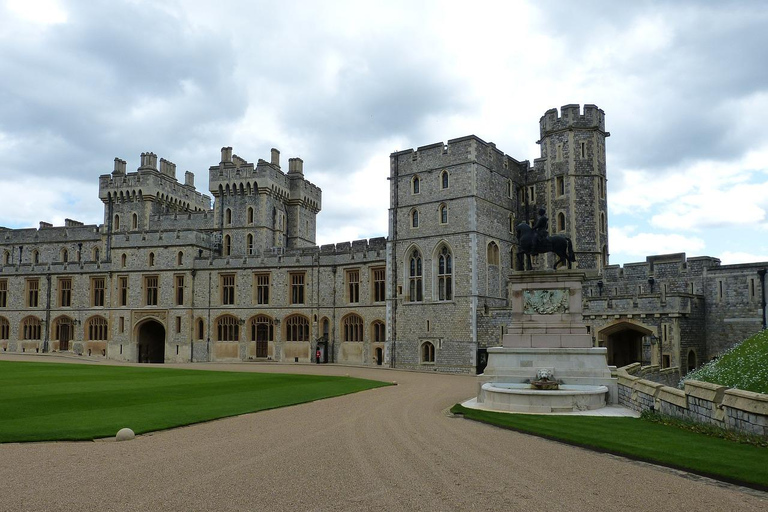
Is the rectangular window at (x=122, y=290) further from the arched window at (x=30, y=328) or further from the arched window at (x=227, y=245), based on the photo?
the arched window at (x=30, y=328)

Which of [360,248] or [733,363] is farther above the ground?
[360,248]

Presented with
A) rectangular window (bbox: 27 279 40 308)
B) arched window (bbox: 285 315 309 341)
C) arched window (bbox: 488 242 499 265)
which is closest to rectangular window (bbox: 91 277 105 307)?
rectangular window (bbox: 27 279 40 308)

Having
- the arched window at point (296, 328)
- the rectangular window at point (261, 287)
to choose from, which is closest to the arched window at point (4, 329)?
the rectangular window at point (261, 287)

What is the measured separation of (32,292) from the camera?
5266 centimetres

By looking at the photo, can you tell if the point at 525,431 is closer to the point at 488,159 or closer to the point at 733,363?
the point at 733,363

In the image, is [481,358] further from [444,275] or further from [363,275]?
[363,275]

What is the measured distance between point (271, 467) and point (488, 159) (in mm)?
30974

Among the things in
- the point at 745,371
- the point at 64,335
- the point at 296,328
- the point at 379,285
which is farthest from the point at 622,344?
the point at 64,335

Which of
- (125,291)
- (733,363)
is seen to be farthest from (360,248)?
(733,363)

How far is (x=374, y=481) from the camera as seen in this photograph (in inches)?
334

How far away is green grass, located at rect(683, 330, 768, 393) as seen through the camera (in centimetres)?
1541

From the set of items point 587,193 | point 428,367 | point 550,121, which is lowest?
point 428,367

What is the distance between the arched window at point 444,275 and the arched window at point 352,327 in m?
7.29

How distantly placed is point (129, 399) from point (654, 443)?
45.0 ft
